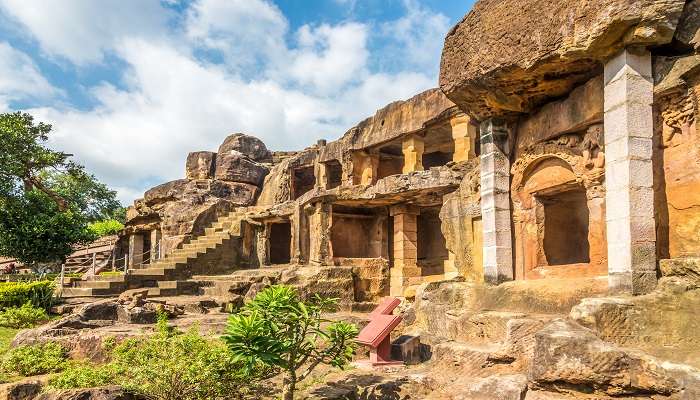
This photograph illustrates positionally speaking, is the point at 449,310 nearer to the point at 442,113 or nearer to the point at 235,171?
the point at 442,113

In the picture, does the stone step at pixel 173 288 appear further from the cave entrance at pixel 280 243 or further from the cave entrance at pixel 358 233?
the cave entrance at pixel 280 243

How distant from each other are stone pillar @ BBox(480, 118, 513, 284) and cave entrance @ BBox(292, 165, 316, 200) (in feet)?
52.0

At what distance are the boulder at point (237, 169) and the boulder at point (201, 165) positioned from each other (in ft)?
1.30

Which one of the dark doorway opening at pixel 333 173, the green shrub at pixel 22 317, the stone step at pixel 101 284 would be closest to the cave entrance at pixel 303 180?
the dark doorway opening at pixel 333 173

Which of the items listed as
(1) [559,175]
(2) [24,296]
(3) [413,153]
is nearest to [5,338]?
(2) [24,296]

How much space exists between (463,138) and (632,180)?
385 inches

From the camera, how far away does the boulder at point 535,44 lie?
5.25 meters

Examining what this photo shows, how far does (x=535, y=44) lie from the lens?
20.7 ft

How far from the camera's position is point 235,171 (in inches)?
959

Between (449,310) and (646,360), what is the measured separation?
3727mm

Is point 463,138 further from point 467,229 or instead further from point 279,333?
point 279,333

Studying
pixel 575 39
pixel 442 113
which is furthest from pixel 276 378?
pixel 442 113

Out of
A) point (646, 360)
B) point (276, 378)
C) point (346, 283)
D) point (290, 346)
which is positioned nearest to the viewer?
point (646, 360)

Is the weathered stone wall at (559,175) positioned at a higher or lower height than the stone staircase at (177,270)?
higher
